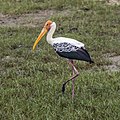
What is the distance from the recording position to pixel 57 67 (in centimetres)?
742

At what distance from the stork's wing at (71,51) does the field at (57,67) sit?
548mm

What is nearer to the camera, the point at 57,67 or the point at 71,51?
the point at 71,51

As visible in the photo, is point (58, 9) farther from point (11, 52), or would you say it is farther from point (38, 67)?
point (38, 67)

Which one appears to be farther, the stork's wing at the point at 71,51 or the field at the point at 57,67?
the stork's wing at the point at 71,51

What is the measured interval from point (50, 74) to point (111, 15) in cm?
520

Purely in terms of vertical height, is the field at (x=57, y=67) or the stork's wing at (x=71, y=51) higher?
the stork's wing at (x=71, y=51)

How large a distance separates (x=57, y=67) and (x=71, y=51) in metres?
1.81

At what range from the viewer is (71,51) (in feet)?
18.5

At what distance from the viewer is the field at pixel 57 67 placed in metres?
5.47

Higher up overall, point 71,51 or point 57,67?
point 71,51

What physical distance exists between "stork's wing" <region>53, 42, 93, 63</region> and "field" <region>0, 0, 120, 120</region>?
0.55 metres

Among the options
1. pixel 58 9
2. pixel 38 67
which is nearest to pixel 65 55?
pixel 38 67

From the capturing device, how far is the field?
5473 mm

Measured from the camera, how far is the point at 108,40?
934cm
